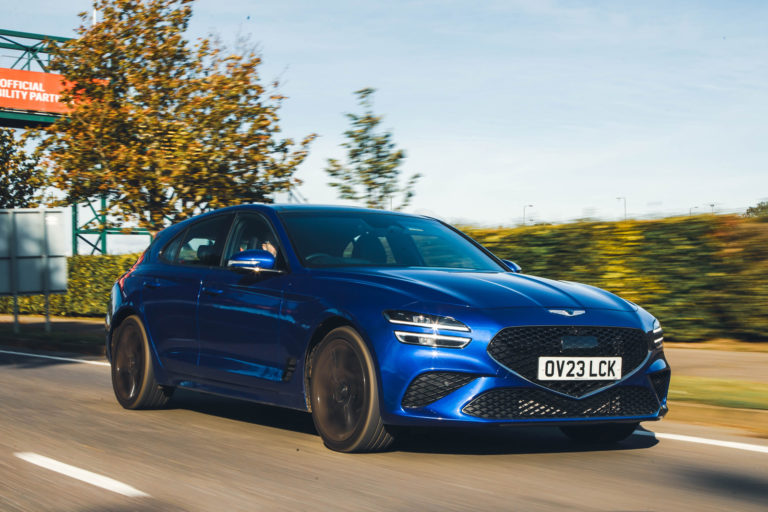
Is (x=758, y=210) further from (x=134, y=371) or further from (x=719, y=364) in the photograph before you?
(x=134, y=371)

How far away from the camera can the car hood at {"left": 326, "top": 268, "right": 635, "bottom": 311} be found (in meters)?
5.94

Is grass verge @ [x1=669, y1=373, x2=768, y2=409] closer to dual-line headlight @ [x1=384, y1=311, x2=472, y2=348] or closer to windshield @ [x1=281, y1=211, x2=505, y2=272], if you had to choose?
windshield @ [x1=281, y1=211, x2=505, y2=272]

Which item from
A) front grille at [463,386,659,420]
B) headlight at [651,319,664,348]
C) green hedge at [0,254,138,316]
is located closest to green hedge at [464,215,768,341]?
headlight at [651,319,664,348]

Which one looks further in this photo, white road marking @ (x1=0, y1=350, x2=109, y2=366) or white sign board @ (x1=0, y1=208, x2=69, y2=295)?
white sign board @ (x1=0, y1=208, x2=69, y2=295)

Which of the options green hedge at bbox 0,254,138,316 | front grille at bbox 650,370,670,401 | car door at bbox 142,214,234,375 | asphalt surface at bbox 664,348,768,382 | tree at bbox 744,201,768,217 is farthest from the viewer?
green hedge at bbox 0,254,138,316

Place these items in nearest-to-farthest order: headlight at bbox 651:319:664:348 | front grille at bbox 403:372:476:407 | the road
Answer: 1. the road
2. front grille at bbox 403:372:476:407
3. headlight at bbox 651:319:664:348

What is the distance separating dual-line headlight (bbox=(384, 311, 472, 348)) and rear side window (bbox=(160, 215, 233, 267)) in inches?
93.2

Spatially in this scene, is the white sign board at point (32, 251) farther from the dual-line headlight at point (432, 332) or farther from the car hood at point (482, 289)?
the dual-line headlight at point (432, 332)

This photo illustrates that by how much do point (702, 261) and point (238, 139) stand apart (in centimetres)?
971

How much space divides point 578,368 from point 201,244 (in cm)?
346

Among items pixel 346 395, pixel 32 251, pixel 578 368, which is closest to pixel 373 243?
pixel 346 395

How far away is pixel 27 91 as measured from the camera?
46.8 meters

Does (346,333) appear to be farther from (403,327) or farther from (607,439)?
(607,439)

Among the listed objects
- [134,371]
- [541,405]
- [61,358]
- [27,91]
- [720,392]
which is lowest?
[61,358]
